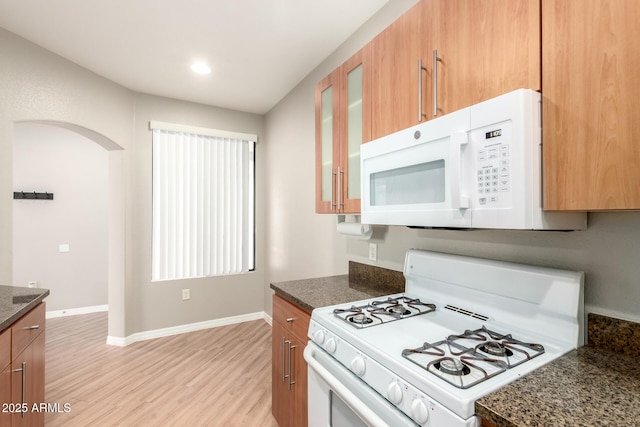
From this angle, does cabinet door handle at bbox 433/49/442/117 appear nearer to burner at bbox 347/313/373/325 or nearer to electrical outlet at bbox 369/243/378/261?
burner at bbox 347/313/373/325

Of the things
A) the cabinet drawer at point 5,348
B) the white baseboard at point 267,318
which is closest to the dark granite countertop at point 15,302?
the cabinet drawer at point 5,348

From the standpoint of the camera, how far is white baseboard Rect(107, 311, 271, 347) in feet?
10.3

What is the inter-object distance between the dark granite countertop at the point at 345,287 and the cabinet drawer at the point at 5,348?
119 cm

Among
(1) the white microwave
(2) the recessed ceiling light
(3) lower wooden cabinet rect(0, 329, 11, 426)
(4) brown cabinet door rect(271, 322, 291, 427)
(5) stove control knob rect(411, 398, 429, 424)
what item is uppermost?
(2) the recessed ceiling light

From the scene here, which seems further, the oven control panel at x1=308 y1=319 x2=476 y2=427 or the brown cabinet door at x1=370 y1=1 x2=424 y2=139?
the brown cabinet door at x1=370 y1=1 x2=424 y2=139

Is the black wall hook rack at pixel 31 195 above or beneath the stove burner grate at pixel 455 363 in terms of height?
above

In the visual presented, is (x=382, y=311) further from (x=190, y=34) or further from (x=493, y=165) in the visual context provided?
(x=190, y=34)

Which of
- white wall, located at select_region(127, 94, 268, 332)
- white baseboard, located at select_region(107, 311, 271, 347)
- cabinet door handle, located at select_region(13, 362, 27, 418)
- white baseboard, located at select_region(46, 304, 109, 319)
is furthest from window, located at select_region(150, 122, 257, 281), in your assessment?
cabinet door handle, located at select_region(13, 362, 27, 418)

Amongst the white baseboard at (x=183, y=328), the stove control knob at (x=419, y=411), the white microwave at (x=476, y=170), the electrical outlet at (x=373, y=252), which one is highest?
the white microwave at (x=476, y=170)

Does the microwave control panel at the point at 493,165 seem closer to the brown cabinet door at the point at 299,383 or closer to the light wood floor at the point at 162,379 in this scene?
the brown cabinet door at the point at 299,383

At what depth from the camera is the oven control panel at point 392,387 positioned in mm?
786

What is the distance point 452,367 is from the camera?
0.87 meters

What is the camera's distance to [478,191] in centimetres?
98

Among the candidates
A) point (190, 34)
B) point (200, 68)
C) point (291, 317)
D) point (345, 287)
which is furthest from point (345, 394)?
point (200, 68)
